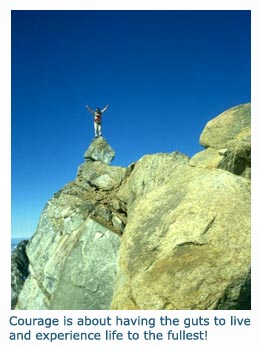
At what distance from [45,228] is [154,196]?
1317cm

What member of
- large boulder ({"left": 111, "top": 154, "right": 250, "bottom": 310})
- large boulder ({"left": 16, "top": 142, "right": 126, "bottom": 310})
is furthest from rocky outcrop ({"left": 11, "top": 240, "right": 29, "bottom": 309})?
large boulder ({"left": 111, "top": 154, "right": 250, "bottom": 310})

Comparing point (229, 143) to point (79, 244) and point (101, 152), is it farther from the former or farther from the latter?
point (101, 152)

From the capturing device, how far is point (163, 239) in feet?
64.7

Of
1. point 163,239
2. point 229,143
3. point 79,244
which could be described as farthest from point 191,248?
point 79,244

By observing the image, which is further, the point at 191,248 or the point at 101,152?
the point at 101,152

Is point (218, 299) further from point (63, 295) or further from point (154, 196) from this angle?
point (63, 295)

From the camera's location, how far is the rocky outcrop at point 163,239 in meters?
18.8

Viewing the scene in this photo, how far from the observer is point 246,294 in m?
18.7

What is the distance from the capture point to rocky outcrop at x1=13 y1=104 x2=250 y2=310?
18.8 m
